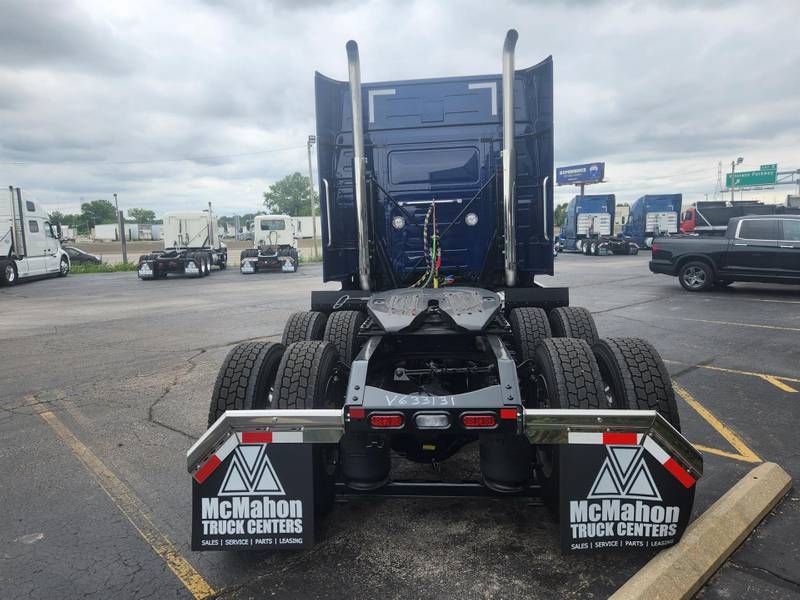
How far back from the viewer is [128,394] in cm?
595

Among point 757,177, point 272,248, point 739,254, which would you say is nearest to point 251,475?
point 739,254

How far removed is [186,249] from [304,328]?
21293mm

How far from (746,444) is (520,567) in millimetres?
2502

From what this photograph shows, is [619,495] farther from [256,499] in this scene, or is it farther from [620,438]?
[256,499]

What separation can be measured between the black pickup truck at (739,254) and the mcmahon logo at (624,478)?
39.1ft

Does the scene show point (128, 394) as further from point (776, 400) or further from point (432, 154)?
point (776, 400)

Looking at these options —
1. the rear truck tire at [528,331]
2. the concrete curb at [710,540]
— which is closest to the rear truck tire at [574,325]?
the rear truck tire at [528,331]

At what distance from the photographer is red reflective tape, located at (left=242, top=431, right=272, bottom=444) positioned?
2.65 m

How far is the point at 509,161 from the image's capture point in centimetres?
492

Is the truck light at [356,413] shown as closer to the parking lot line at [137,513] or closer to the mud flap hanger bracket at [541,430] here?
the mud flap hanger bracket at [541,430]

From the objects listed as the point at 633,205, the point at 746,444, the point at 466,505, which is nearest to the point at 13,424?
the point at 466,505

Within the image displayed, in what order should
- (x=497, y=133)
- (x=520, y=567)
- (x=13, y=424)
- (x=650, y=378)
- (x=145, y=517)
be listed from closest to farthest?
(x=520, y=567)
(x=650, y=378)
(x=145, y=517)
(x=13, y=424)
(x=497, y=133)

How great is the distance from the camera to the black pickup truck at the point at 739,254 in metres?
12.0

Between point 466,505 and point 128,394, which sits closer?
point 466,505
